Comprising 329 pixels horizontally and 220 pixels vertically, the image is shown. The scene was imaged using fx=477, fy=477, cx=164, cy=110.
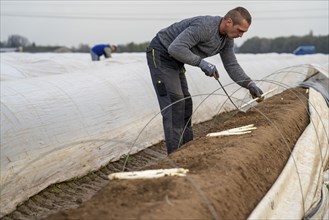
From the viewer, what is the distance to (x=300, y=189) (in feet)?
12.7

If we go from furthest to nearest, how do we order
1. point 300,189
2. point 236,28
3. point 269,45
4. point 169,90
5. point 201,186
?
point 269,45 < point 169,90 < point 236,28 < point 300,189 < point 201,186

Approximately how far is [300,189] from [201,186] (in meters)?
1.31

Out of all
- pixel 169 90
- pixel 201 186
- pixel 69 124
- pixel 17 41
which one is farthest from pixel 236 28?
pixel 17 41

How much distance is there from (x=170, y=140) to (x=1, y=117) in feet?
6.22

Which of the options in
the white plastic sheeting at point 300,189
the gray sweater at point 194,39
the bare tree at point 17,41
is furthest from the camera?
the bare tree at point 17,41

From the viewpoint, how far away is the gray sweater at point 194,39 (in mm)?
4625

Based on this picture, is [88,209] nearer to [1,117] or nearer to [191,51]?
[191,51]

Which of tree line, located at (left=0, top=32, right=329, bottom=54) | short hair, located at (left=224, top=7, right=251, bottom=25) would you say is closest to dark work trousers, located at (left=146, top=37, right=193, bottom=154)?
short hair, located at (left=224, top=7, right=251, bottom=25)

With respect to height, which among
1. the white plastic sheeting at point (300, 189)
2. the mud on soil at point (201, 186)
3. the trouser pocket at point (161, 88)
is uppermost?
the trouser pocket at point (161, 88)

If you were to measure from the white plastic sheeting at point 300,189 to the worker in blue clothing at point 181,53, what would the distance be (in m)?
1.19

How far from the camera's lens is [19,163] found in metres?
5.16

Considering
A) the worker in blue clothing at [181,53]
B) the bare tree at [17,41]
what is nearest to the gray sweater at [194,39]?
the worker in blue clothing at [181,53]

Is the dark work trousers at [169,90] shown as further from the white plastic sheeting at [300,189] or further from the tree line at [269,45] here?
the tree line at [269,45]

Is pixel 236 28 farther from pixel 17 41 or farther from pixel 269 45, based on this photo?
pixel 17 41
